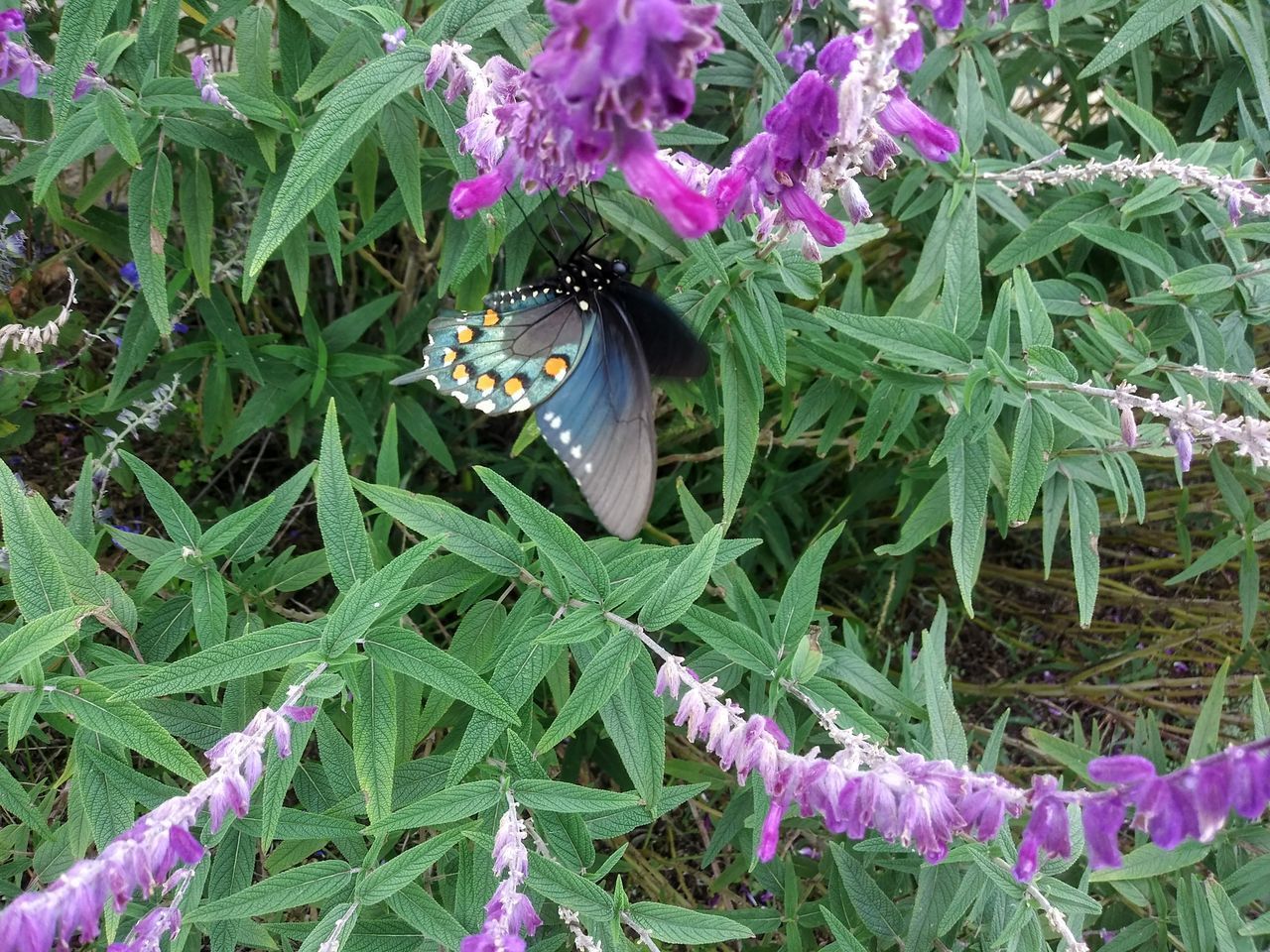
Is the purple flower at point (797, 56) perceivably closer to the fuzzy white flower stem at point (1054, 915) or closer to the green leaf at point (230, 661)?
the green leaf at point (230, 661)

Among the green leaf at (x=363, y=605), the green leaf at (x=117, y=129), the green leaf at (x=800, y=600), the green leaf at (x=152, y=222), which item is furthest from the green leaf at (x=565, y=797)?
the green leaf at (x=117, y=129)

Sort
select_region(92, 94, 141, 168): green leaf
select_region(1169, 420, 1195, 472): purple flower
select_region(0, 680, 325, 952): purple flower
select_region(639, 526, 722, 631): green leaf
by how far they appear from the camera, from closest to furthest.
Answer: select_region(0, 680, 325, 952): purple flower
select_region(1169, 420, 1195, 472): purple flower
select_region(639, 526, 722, 631): green leaf
select_region(92, 94, 141, 168): green leaf

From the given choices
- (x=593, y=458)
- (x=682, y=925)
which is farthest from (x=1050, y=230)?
(x=682, y=925)

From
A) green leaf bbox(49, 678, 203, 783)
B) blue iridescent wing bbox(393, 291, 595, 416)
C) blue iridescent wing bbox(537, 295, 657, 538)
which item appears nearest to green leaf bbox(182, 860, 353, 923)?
green leaf bbox(49, 678, 203, 783)

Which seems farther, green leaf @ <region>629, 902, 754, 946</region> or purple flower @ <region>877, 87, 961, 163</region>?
green leaf @ <region>629, 902, 754, 946</region>

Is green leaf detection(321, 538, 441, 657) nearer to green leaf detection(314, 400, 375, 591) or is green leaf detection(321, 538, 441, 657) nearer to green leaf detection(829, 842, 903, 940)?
green leaf detection(314, 400, 375, 591)

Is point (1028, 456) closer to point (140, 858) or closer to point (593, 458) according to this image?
point (593, 458)

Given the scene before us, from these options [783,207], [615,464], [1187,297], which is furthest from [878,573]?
[783,207]

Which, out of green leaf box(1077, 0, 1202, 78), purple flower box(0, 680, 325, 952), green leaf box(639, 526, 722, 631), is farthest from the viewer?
green leaf box(1077, 0, 1202, 78)
